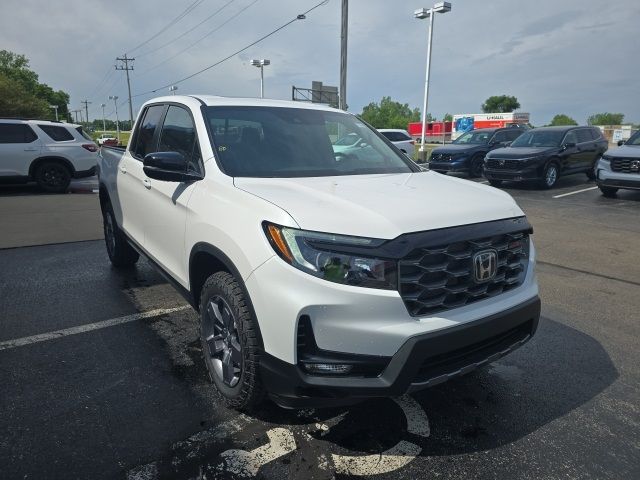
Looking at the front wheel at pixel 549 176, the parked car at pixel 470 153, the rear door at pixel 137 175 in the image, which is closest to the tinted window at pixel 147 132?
the rear door at pixel 137 175

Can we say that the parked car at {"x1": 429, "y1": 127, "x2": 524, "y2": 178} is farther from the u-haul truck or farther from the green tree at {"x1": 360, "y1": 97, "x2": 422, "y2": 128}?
the green tree at {"x1": 360, "y1": 97, "x2": 422, "y2": 128}

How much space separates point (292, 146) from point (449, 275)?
162 centimetres

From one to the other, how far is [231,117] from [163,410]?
2015 millimetres

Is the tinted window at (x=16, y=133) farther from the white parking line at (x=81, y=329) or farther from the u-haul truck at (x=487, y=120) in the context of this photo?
the u-haul truck at (x=487, y=120)

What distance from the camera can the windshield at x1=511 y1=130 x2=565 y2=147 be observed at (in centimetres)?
1356

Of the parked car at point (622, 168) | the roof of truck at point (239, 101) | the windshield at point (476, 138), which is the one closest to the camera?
the roof of truck at point (239, 101)

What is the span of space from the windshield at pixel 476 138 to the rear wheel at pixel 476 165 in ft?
2.76

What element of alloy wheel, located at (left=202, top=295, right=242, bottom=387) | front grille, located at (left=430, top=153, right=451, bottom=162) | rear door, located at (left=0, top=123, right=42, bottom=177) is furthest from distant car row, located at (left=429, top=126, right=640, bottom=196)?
rear door, located at (left=0, top=123, right=42, bottom=177)

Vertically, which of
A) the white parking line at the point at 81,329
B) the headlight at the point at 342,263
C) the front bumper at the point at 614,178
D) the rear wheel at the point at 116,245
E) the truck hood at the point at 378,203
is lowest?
the white parking line at the point at 81,329

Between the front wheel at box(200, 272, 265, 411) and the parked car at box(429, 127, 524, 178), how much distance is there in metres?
14.4

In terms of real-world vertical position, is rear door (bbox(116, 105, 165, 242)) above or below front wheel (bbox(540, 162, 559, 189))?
above

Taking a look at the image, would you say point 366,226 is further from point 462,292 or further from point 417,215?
point 462,292

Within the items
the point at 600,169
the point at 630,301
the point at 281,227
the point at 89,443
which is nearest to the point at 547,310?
the point at 630,301

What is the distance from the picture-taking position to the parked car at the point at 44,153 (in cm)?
1196
